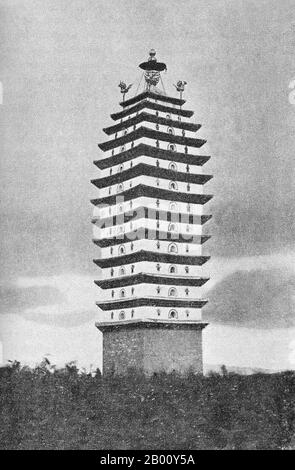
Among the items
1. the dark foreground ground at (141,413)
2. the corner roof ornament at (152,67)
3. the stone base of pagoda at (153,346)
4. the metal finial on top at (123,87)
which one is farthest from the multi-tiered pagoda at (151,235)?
the dark foreground ground at (141,413)

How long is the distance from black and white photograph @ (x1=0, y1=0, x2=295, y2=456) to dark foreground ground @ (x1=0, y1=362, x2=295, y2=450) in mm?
26

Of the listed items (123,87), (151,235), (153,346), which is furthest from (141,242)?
(123,87)

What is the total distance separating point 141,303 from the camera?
1159 centimetres

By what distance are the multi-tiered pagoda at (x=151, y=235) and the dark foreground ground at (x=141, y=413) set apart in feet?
7.60

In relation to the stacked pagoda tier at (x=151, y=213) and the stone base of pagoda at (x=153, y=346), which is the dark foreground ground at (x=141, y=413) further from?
the stacked pagoda tier at (x=151, y=213)

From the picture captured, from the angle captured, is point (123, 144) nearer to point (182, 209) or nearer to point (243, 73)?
point (182, 209)

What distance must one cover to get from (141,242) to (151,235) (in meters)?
0.25

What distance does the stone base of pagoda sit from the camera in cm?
1133

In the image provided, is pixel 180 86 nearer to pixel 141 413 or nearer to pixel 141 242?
pixel 141 242

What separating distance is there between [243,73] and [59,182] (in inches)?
136

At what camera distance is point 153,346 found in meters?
11.5

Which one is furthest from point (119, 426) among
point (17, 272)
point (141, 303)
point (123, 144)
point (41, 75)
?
point (123, 144)

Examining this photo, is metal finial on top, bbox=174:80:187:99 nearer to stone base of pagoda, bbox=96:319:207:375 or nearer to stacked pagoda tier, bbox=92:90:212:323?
stacked pagoda tier, bbox=92:90:212:323

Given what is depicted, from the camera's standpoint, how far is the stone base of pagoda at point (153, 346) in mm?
11328
